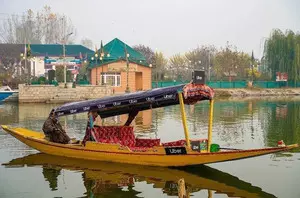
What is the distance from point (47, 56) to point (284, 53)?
33.4m

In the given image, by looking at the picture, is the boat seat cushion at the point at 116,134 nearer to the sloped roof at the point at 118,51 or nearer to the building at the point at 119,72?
the building at the point at 119,72

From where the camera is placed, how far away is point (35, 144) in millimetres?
15664

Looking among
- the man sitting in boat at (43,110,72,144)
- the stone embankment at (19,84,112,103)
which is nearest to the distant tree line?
the stone embankment at (19,84,112,103)

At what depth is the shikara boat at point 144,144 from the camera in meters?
12.1

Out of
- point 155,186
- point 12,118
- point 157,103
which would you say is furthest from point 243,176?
point 12,118

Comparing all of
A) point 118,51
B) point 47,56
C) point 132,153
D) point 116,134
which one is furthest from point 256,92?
point 132,153

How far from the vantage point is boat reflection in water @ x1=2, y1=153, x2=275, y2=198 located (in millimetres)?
11055

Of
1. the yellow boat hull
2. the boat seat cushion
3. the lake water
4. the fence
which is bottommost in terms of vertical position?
the lake water

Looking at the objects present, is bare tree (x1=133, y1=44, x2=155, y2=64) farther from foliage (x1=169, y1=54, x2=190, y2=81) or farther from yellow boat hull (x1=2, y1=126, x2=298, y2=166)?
yellow boat hull (x1=2, y1=126, x2=298, y2=166)

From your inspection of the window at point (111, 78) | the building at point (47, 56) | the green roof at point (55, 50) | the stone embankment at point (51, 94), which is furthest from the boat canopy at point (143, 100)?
the green roof at point (55, 50)

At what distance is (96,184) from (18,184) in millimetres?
2272

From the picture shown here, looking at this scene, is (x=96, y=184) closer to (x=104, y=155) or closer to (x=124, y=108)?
(x=104, y=155)

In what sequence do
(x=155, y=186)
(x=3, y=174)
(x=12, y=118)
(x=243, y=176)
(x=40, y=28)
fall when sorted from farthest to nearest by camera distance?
(x=40, y=28) < (x=12, y=118) < (x=3, y=174) < (x=243, y=176) < (x=155, y=186)

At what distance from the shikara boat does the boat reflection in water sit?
0.30 meters
